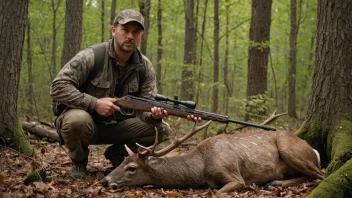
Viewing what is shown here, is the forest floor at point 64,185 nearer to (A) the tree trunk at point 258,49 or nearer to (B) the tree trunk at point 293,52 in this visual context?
(A) the tree trunk at point 258,49

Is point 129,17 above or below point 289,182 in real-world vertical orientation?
above

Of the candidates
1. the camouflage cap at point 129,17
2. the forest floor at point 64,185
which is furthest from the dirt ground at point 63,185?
the camouflage cap at point 129,17

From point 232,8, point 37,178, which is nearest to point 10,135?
point 37,178

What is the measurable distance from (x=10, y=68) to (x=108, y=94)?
1863 mm

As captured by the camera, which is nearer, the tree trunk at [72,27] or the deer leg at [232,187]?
the deer leg at [232,187]

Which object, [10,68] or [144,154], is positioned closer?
[144,154]

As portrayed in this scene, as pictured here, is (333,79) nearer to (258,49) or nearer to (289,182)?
(289,182)

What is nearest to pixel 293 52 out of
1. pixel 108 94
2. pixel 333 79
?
pixel 333 79

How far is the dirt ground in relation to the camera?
416cm

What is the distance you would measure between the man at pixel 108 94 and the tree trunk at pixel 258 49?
463cm

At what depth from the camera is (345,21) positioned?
5.27 m

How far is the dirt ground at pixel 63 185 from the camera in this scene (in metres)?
4.16

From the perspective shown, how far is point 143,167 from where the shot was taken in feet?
17.8

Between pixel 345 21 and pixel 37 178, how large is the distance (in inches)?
179
